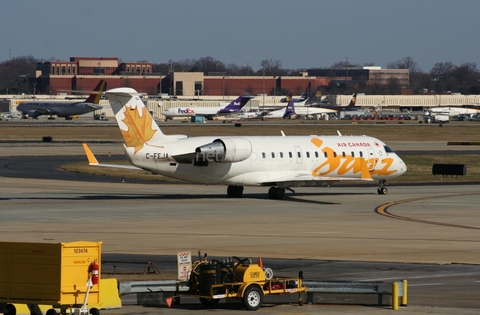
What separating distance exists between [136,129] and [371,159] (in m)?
15.3

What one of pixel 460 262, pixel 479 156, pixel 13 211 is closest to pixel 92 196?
pixel 13 211

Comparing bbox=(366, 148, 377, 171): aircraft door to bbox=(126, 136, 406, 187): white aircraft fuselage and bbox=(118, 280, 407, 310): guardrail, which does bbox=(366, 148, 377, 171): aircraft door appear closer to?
bbox=(126, 136, 406, 187): white aircraft fuselage

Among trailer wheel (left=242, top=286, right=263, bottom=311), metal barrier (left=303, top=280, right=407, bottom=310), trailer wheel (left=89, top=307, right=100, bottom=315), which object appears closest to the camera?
trailer wheel (left=89, top=307, right=100, bottom=315)

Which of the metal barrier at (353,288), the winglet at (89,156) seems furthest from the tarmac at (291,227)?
the winglet at (89,156)

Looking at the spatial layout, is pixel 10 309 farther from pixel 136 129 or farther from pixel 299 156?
pixel 299 156

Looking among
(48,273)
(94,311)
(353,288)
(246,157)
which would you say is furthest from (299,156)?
(48,273)

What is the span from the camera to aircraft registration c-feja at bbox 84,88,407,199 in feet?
165

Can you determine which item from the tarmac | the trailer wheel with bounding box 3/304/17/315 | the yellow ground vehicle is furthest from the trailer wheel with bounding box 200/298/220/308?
the trailer wheel with bounding box 3/304/17/315

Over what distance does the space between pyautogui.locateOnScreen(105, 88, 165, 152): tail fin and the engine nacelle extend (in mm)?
2509

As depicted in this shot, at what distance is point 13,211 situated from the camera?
46000 mm

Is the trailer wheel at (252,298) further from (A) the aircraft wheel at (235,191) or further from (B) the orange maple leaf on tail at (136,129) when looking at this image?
(A) the aircraft wheel at (235,191)

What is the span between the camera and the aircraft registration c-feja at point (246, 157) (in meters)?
50.4

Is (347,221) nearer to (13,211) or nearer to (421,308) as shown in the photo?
(13,211)

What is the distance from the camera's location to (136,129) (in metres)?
50.3
